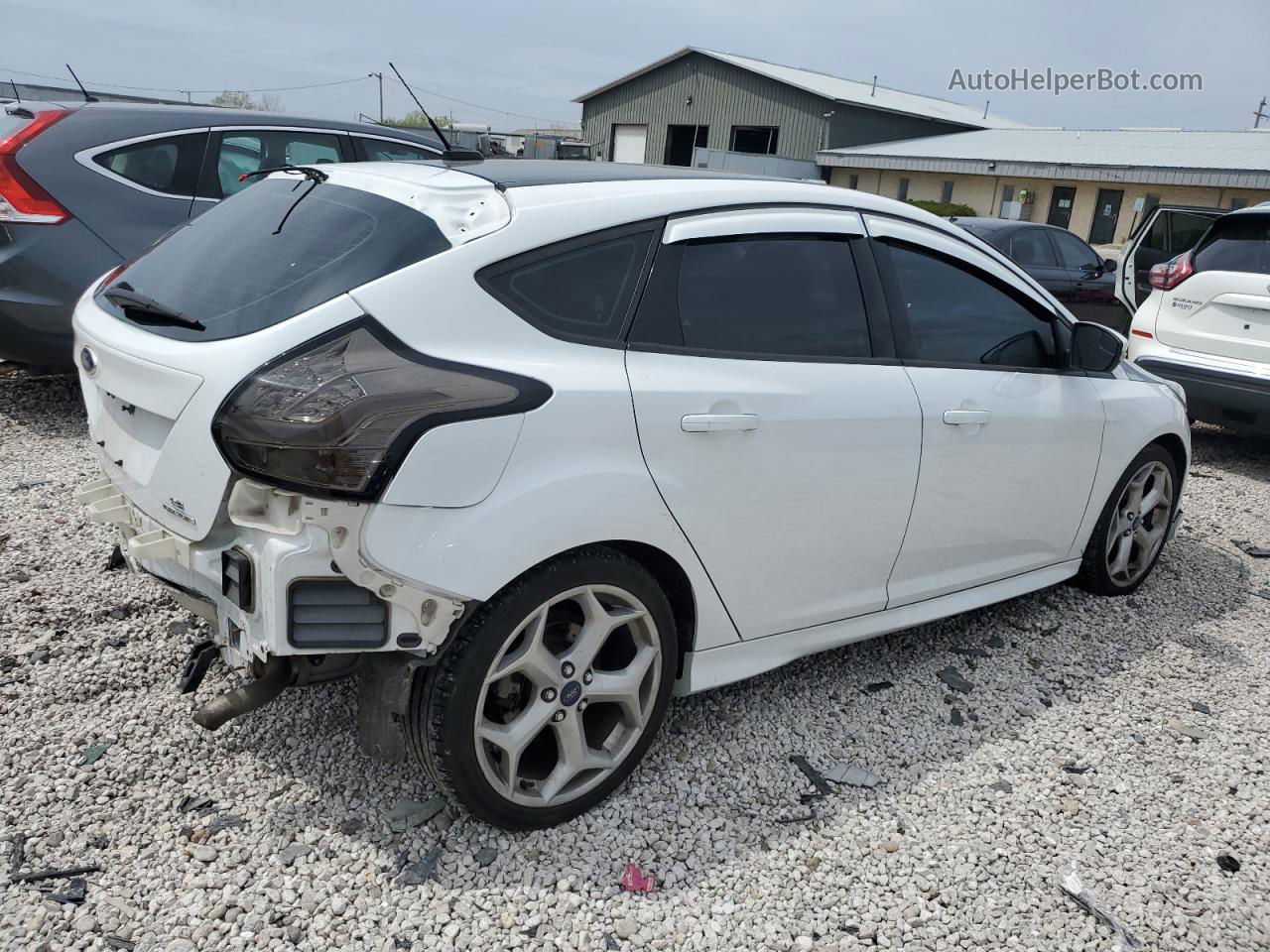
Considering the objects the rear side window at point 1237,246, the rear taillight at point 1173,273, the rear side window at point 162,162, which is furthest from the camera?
the rear taillight at point 1173,273

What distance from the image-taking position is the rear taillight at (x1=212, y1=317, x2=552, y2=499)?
7.16ft

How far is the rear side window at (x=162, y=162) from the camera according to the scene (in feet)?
18.5

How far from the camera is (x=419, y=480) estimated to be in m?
2.23

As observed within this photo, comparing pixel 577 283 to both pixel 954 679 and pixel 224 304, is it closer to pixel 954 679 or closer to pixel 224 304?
pixel 224 304

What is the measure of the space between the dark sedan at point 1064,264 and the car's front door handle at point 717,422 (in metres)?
9.42

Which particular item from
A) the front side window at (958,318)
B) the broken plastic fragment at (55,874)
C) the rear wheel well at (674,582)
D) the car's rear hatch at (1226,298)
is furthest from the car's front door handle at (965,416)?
the car's rear hatch at (1226,298)

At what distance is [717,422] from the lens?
2.72m

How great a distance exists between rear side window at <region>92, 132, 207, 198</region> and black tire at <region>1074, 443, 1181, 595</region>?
17.0 feet

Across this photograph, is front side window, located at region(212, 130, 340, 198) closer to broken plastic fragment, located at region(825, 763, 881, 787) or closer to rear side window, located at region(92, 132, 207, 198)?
rear side window, located at region(92, 132, 207, 198)

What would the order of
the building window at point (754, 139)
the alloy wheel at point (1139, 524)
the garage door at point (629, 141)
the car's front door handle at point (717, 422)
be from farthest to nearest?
the garage door at point (629, 141), the building window at point (754, 139), the alloy wheel at point (1139, 524), the car's front door handle at point (717, 422)

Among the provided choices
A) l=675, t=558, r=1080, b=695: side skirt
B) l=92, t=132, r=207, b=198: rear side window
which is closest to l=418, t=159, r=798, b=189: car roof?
l=675, t=558, r=1080, b=695: side skirt

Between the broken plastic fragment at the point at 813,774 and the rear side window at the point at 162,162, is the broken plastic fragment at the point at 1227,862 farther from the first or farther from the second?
the rear side window at the point at 162,162

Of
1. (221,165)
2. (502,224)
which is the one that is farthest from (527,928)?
(221,165)

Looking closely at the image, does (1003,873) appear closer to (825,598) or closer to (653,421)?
(825,598)
